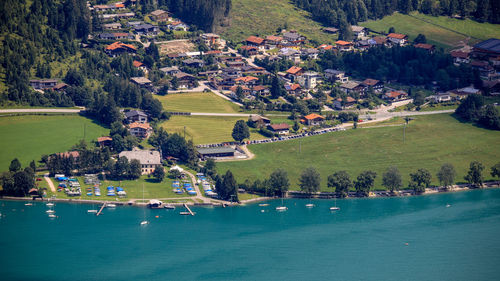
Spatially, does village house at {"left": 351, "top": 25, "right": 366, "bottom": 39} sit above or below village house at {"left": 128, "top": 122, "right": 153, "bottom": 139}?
above

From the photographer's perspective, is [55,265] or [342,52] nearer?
[55,265]

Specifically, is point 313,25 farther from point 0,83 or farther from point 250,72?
point 0,83

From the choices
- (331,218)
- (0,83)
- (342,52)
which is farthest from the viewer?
(342,52)

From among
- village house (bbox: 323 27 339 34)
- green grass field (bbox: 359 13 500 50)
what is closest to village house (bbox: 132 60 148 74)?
village house (bbox: 323 27 339 34)

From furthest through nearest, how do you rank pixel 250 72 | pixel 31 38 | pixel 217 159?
pixel 250 72
pixel 31 38
pixel 217 159

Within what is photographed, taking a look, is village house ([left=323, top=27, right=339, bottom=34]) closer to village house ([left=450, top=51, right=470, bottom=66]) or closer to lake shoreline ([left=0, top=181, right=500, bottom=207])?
village house ([left=450, top=51, right=470, bottom=66])

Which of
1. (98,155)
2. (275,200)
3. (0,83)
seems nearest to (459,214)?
(275,200)

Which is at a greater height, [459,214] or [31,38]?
[31,38]

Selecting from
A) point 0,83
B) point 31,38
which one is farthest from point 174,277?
point 31,38
